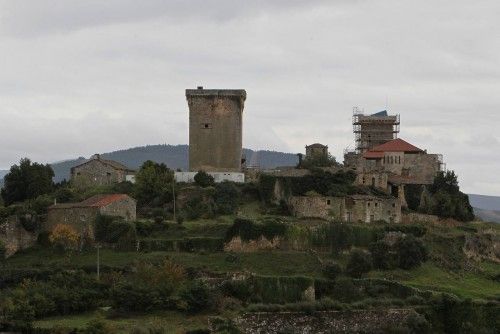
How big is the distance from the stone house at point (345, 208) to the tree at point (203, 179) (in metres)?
5.71

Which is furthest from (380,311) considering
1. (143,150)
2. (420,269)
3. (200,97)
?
(143,150)

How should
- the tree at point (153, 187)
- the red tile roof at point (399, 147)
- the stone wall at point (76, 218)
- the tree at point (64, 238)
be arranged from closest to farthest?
the tree at point (64, 238), the stone wall at point (76, 218), the tree at point (153, 187), the red tile roof at point (399, 147)

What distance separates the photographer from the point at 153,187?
66562 mm

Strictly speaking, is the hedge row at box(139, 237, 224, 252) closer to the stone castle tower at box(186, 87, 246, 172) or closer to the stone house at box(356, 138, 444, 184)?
the stone castle tower at box(186, 87, 246, 172)

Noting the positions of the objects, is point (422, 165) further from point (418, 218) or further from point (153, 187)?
point (153, 187)

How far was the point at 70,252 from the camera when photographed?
5819 centimetres

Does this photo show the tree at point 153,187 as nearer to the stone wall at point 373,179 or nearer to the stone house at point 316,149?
the stone wall at point 373,179

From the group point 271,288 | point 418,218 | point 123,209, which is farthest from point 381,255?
point 123,209

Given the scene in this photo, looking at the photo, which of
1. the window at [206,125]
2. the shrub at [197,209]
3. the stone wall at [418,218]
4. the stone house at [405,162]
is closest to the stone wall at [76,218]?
the shrub at [197,209]

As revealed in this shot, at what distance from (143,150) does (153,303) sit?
119 metres

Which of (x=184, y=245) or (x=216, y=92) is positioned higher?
(x=216, y=92)

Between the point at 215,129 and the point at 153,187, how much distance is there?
286 inches

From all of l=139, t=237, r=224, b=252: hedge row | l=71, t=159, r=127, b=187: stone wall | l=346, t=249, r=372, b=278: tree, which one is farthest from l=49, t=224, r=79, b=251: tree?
l=346, t=249, r=372, b=278: tree

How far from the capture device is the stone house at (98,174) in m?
72.8
